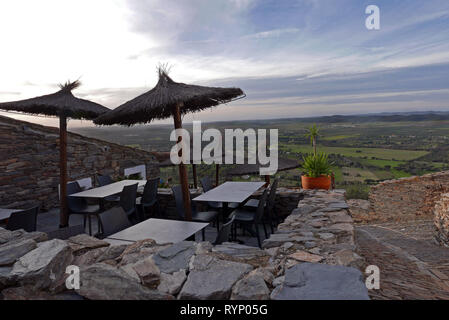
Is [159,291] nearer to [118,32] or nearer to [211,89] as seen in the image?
[211,89]

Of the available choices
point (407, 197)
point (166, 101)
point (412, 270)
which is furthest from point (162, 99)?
point (407, 197)

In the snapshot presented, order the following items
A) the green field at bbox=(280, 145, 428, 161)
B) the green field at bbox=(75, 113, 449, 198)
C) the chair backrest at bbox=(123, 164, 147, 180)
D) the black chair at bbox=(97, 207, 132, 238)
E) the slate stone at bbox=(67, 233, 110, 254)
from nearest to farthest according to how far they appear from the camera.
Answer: the slate stone at bbox=(67, 233, 110, 254)
the black chair at bbox=(97, 207, 132, 238)
the chair backrest at bbox=(123, 164, 147, 180)
the green field at bbox=(75, 113, 449, 198)
the green field at bbox=(280, 145, 428, 161)

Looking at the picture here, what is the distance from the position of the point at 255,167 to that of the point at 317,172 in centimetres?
194

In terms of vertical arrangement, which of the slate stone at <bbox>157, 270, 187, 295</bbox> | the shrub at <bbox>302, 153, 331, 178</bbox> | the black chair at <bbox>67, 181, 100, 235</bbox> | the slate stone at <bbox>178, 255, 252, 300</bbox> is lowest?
the black chair at <bbox>67, 181, 100, 235</bbox>

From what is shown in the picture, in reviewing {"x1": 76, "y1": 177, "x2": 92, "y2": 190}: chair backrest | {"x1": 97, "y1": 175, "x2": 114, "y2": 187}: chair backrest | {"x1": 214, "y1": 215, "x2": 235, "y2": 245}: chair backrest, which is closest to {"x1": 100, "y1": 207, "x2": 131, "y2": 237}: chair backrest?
{"x1": 214, "y1": 215, "x2": 235, "y2": 245}: chair backrest

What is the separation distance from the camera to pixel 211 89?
400cm

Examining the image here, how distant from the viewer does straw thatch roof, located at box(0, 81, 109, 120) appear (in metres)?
4.84

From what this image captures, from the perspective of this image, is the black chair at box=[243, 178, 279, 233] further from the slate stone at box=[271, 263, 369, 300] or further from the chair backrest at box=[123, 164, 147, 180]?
the chair backrest at box=[123, 164, 147, 180]

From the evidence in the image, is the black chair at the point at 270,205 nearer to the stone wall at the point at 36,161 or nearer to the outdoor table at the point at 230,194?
the outdoor table at the point at 230,194

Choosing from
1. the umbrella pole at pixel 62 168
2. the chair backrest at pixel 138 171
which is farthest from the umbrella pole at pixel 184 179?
the chair backrest at pixel 138 171

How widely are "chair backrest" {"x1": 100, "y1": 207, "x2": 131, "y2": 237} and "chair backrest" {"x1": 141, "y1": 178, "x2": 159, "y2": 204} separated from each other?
2.07 m

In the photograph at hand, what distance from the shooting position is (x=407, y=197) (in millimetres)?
9484

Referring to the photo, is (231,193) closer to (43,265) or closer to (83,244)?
(83,244)

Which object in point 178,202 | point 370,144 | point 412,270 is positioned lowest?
point 412,270
